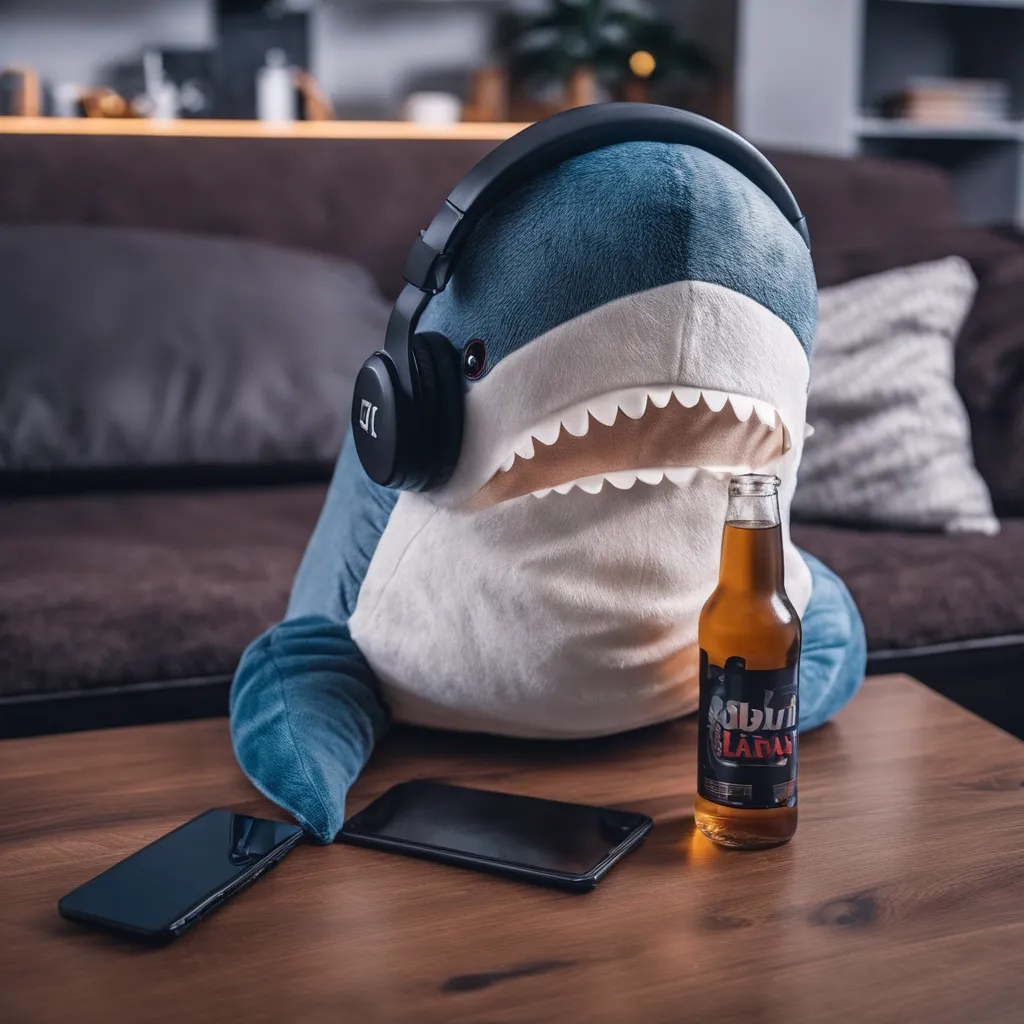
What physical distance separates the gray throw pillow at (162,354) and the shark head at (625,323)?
2.83 ft

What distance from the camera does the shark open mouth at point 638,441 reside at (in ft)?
2.14

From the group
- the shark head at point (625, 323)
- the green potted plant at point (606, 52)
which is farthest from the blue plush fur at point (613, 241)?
the green potted plant at point (606, 52)

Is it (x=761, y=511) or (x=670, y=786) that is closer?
(x=761, y=511)

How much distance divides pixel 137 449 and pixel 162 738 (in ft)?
2.30

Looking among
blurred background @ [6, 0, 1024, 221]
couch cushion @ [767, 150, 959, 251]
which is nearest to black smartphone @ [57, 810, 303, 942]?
couch cushion @ [767, 150, 959, 251]

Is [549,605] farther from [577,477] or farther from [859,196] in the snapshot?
[859,196]

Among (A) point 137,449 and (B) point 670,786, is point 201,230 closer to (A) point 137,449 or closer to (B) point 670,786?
(A) point 137,449

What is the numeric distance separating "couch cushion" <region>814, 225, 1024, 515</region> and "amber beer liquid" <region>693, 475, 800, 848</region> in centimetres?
94

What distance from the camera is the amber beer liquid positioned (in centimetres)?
63

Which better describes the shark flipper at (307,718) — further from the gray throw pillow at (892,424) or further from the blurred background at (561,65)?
the blurred background at (561,65)

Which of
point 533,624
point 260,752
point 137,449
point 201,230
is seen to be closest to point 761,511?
point 533,624

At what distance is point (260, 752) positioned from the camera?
724mm

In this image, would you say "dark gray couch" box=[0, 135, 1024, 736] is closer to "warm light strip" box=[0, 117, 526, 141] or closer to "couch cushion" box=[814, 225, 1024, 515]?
"couch cushion" box=[814, 225, 1024, 515]

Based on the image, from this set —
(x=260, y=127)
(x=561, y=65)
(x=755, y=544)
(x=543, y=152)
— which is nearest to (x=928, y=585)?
(x=755, y=544)
